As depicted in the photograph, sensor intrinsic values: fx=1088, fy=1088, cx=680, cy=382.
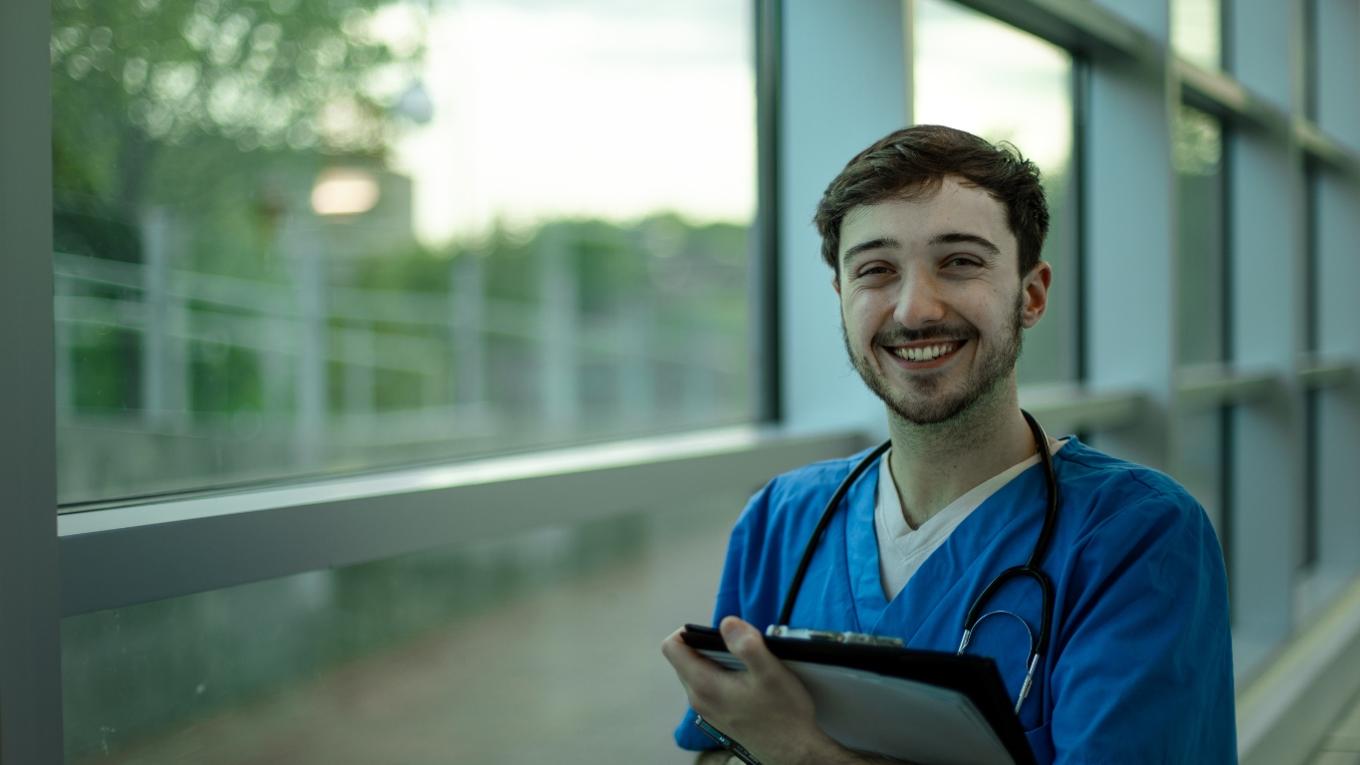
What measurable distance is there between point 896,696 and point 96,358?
132 cm

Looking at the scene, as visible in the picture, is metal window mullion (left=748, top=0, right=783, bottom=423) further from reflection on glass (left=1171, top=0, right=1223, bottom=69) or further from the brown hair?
reflection on glass (left=1171, top=0, right=1223, bottom=69)

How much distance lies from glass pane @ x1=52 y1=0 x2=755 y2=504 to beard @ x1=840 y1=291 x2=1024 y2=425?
2.39 ft

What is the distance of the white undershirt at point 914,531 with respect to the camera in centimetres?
110

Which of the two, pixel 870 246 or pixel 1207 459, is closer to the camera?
pixel 870 246

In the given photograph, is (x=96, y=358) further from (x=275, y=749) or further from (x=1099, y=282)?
(x=1099, y=282)

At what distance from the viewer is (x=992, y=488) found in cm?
110

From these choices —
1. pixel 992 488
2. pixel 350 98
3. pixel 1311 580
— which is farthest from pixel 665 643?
pixel 350 98

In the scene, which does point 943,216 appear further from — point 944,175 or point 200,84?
point 200,84

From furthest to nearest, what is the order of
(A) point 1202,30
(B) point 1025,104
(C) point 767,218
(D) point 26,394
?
(A) point 1202,30 → (B) point 1025,104 → (C) point 767,218 → (D) point 26,394

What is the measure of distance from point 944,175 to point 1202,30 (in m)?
3.38

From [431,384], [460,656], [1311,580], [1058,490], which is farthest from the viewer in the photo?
[431,384]

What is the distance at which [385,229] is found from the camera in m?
14.2

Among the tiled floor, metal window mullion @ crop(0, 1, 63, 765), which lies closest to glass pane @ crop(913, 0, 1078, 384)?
the tiled floor

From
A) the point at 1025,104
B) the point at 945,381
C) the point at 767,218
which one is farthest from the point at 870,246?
the point at 1025,104
